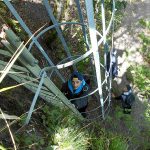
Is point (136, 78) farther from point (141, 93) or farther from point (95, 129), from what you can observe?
point (95, 129)

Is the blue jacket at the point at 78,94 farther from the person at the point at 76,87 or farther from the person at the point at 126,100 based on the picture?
the person at the point at 126,100

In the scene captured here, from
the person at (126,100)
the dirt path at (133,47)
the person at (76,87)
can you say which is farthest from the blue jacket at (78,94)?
the person at (126,100)

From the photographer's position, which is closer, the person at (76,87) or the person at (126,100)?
the person at (76,87)

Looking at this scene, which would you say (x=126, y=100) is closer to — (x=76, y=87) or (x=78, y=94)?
(x=78, y=94)

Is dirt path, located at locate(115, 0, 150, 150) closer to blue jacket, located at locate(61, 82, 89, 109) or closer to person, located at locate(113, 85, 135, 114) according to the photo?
person, located at locate(113, 85, 135, 114)

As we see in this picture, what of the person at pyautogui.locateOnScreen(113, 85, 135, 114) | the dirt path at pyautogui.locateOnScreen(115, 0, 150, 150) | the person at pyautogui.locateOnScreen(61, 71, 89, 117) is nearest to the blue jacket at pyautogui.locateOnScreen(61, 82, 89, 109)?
the person at pyautogui.locateOnScreen(61, 71, 89, 117)

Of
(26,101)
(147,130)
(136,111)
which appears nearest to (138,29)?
(136,111)

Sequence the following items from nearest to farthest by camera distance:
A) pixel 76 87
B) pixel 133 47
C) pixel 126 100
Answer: pixel 76 87 < pixel 126 100 < pixel 133 47

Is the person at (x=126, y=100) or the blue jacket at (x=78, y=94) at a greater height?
the blue jacket at (x=78, y=94)

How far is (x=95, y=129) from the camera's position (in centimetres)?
662

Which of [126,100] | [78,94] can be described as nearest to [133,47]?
[126,100]

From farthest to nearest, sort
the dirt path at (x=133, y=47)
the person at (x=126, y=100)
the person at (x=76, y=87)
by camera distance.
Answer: the dirt path at (x=133, y=47) < the person at (x=126, y=100) < the person at (x=76, y=87)

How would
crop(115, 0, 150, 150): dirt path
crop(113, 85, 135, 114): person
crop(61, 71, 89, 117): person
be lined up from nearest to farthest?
crop(61, 71, 89, 117): person, crop(113, 85, 135, 114): person, crop(115, 0, 150, 150): dirt path

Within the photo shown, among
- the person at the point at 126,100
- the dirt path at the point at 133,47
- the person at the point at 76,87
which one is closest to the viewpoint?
the person at the point at 76,87
